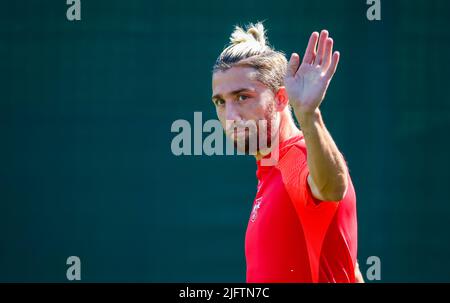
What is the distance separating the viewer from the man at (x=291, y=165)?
2.11 meters

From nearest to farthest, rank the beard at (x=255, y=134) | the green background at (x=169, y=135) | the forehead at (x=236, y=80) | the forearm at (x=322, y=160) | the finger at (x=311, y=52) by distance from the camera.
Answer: the forearm at (x=322, y=160) → the finger at (x=311, y=52) → the beard at (x=255, y=134) → the forehead at (x=236, y=80) → the green background at (x=169, y=135)

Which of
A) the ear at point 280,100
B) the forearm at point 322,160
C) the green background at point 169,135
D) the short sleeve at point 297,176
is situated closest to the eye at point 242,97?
the ear at point 280,100

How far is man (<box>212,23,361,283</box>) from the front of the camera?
6.91 ft

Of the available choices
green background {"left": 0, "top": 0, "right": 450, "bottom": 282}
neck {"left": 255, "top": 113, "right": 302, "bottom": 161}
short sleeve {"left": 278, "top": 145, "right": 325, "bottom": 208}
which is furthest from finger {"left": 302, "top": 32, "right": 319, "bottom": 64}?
green background {"left": 0, "top": 0, "right": 450, "bottom": 282}

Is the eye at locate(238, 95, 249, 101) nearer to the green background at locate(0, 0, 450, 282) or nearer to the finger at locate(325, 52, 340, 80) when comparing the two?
the finger at locate(325, 52, 340, 80)

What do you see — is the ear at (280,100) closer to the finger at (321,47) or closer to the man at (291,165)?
the man at (291,165)

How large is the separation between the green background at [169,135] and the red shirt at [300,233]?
2.51m

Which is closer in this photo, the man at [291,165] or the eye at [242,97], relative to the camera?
the man at [291,165]

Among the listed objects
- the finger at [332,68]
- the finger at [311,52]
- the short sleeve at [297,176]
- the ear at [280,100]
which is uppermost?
the finger at [311,52]

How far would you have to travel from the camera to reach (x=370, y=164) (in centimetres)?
493

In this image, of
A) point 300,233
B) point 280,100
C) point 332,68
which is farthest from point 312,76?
point 280,100

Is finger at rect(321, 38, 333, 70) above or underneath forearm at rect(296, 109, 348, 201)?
above

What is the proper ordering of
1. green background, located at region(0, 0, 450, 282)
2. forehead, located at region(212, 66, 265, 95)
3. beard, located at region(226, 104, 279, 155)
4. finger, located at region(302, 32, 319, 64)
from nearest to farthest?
finger, located at region(302, 32, 319, 64) < beard, located at region(226, 104, 279, 155) < forehead, located at region(212, 66, 265, 95) < green background, located at region(0, 0, 450, 282)
